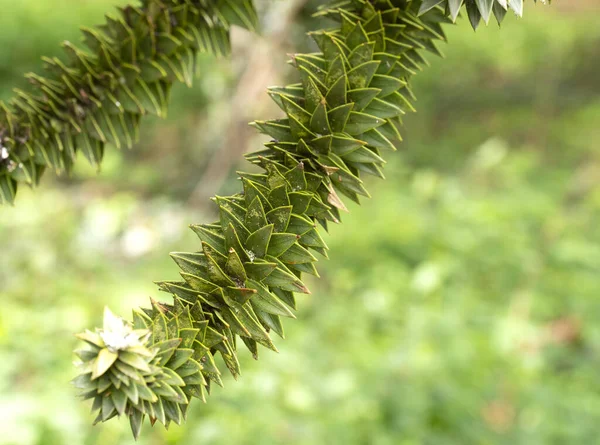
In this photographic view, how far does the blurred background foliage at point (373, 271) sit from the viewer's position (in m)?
2.15

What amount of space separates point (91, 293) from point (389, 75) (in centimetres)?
253

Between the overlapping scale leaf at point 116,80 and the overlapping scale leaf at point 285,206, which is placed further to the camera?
the overlapping scale leaf at point 116,80

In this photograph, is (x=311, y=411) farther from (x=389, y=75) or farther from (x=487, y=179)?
(x=487, y=179)

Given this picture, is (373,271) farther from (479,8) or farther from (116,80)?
(479,8)

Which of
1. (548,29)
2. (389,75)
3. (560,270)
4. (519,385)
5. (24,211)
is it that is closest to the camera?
(389,75)

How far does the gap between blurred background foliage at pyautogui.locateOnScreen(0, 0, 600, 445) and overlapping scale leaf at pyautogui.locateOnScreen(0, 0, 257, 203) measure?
98 centimetres

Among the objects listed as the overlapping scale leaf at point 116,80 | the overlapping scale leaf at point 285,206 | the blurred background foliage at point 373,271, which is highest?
the blurred background foliage at point 373,271

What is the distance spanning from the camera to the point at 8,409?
1.47m

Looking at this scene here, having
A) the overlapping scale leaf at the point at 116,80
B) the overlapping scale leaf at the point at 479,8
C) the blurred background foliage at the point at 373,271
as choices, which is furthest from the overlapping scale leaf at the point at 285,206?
the blurred background foliage at the point at 373,271

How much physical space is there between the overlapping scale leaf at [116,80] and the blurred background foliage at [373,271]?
3.21ft

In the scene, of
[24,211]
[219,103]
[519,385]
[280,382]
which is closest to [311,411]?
[280,382]

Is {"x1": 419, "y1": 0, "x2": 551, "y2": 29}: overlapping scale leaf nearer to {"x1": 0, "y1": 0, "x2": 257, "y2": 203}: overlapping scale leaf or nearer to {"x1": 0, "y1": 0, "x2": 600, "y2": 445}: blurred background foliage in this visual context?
{"x1": 0, "y1": 0, "x2": 257, "y2": 203}: overlapping scale leaf

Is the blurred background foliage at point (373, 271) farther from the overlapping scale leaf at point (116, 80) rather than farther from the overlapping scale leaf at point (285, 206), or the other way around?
the overlapping scale leaf at point (285, 206)

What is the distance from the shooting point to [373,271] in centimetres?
324
